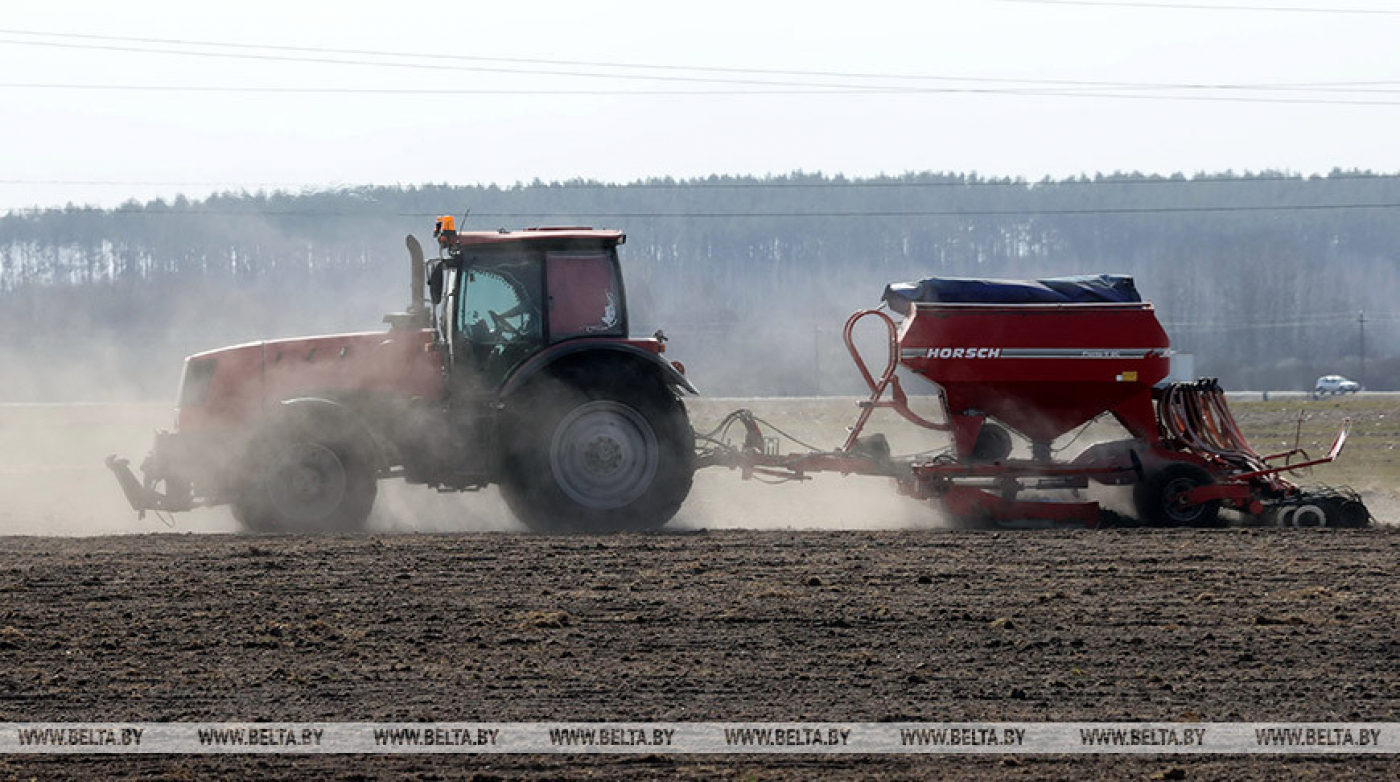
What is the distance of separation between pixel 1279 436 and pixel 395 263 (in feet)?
107

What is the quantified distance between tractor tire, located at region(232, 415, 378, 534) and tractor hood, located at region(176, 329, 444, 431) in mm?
394

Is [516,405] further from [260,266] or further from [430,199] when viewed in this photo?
[260,266]

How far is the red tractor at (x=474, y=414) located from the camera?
12.4m

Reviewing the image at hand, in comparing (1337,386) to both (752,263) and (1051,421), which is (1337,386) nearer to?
(752,263)

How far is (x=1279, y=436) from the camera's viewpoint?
28.4 meters

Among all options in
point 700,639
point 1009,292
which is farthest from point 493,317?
point 700,639

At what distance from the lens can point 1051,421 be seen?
527 inches

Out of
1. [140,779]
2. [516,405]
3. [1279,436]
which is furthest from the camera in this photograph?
[1279,436]

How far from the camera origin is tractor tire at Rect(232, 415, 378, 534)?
1241cm

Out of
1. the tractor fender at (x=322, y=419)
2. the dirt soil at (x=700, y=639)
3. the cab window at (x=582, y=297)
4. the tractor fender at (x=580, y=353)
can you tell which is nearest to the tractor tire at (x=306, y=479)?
the tractor fender at (x=322, y=419)

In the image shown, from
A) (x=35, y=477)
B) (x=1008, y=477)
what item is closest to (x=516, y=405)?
(x=1008, y=477)

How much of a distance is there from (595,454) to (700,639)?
4.66 m

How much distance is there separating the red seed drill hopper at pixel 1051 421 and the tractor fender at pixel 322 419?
2.77 metres

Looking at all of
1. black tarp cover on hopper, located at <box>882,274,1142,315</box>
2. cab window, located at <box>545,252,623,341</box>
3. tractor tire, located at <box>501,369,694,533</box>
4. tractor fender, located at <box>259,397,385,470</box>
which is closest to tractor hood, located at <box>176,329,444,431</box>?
tractor fender, located at <box>259,397,385,470</box>
